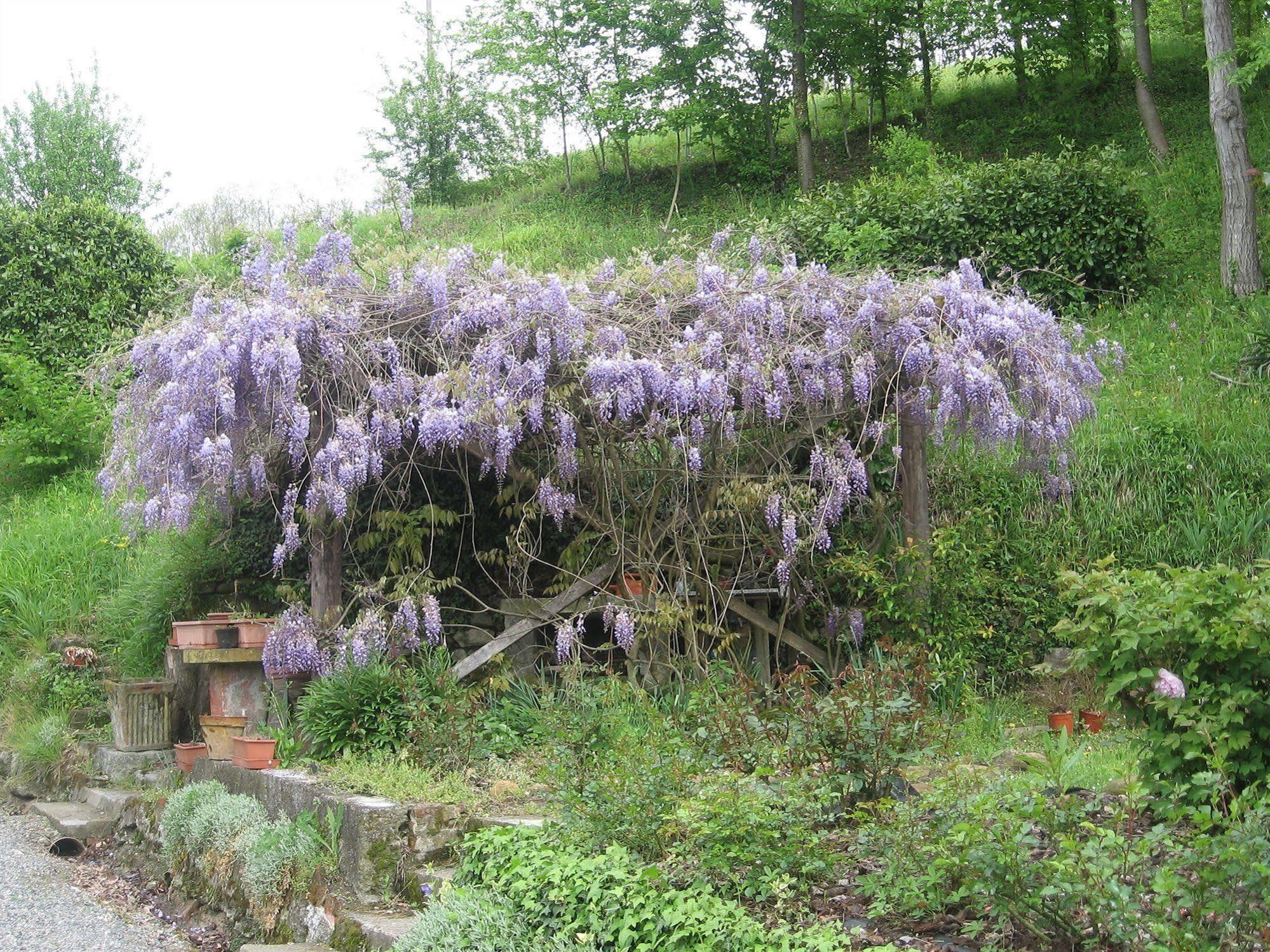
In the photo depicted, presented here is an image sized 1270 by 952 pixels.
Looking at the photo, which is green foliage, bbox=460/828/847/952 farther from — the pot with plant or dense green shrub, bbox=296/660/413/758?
the pot with plant

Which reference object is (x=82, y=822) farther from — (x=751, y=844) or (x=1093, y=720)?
(x=1093, y=720)

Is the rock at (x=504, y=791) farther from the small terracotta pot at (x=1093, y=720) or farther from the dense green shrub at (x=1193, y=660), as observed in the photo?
the small terracotta pot at (x=1093, y=720)

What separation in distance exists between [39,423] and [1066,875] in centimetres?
1097

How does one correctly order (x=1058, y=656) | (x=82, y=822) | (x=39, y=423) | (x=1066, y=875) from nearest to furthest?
(x=1066, y=875) < (x=82, y=822) < (x=1058, y=656) < (x=39, y=423)

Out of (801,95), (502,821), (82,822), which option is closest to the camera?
(502,821)

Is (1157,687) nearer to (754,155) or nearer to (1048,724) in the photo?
(1048,724)

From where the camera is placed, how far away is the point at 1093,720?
613 centimetres

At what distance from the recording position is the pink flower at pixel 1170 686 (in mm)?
3156

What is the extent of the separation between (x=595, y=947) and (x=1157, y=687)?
5.62 ft

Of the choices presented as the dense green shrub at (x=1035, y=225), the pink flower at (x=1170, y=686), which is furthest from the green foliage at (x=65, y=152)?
the pink flower at (x=1170, y=686)

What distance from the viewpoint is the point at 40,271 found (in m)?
11.9

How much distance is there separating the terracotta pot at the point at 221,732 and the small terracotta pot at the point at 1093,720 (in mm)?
4393

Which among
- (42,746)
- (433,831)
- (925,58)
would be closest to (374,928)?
(433,831)

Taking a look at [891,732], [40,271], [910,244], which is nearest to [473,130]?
[40,271]
